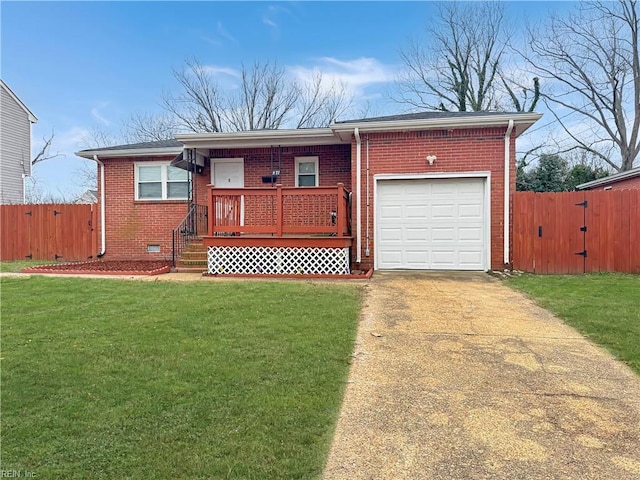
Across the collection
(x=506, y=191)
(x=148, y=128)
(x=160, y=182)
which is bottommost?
(x=506, y=191)

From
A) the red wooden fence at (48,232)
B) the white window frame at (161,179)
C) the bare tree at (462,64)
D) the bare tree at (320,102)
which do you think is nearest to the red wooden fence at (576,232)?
the white window frame at (161,179)

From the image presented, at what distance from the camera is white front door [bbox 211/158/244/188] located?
12.5m

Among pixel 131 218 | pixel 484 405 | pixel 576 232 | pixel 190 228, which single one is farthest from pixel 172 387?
pixel 131 218

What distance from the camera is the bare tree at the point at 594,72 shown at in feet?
70.0

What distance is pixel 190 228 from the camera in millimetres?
12125

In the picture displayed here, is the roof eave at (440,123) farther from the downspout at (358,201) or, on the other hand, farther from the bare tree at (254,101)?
the bare tree at (254,101)

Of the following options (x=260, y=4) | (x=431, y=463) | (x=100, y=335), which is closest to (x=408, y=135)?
(x=100, y=335)

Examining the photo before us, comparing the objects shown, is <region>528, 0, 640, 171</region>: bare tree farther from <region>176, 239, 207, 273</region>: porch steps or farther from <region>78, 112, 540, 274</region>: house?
<region>176, 239, 207, 273</region>: porch steps

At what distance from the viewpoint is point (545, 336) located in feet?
16.6

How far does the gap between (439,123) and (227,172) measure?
6.10m

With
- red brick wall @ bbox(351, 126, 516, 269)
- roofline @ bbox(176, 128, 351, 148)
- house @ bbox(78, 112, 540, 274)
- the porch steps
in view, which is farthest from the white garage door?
the porch steps

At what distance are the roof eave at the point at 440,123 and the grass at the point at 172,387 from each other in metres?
5.21

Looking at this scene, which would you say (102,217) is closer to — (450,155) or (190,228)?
(190,228)

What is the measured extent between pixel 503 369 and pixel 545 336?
1413 mm
